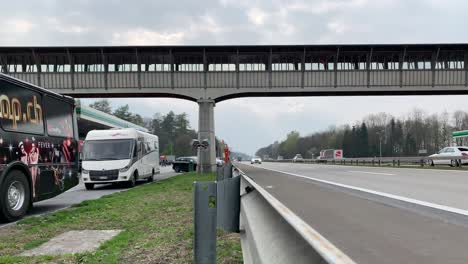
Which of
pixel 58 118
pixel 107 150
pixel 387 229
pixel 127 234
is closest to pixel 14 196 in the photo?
pixel 58 118

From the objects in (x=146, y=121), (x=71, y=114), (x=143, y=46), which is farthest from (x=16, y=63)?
(x=146, y=121)

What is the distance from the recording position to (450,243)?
16.7ft

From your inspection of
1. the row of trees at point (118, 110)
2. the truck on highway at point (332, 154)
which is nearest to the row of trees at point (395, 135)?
the truck on highway at point (332, 154)

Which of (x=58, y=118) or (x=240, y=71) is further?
(x=240, y=71)

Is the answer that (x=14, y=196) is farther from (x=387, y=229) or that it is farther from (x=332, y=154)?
(x=332, y=154)

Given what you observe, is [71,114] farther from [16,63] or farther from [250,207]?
[16,63]

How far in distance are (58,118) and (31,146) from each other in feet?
6.67

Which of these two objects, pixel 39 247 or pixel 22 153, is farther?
pixel 22 153

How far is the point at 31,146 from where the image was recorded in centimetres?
1037

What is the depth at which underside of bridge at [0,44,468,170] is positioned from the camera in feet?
122

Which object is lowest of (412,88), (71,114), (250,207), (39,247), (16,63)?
(39,247)

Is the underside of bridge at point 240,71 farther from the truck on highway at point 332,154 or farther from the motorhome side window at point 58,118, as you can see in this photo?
the truck on highway at point 332,154

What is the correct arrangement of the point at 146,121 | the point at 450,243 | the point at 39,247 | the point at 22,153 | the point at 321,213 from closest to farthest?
the point at 450,243 → the point at 39,247 → the point at 321,213 → the point at 22,153 → the point at 146,121

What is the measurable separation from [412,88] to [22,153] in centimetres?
3450
